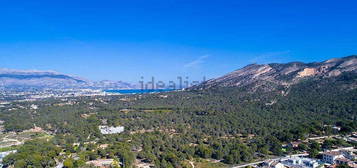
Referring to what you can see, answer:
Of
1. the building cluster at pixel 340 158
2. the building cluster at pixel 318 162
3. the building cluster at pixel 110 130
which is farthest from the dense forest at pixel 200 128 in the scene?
the building cluster at pixel 340 158

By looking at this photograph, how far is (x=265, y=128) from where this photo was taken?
5203 centimetres

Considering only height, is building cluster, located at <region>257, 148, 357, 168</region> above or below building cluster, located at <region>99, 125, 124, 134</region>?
below

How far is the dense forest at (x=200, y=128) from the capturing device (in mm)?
37125

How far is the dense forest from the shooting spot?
37.1 meters

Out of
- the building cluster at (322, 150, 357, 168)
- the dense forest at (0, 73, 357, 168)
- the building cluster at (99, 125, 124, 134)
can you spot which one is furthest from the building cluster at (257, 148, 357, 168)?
the building cluster at (99, 125, 124, 134)

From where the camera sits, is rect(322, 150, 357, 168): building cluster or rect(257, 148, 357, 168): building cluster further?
rect(322, 150, 357, 168): building cluster

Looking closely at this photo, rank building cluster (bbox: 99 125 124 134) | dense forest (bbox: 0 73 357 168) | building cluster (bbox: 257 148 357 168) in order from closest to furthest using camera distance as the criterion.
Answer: building cluster (bbox: 257 148 357 168) < dense forest (bbox: 0 73 357 168) < building cluster (bbox: 99 125 124 134)

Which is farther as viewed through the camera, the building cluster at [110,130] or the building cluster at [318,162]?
the building cluster at [110,130]

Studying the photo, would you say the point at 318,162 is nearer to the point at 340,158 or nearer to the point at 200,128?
the point at 340,158

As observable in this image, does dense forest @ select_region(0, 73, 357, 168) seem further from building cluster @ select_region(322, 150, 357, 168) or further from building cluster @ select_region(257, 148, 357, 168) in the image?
building cluster @ select_region(322, 150, 357, 168)

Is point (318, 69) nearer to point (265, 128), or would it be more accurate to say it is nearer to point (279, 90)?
point (279, 90)

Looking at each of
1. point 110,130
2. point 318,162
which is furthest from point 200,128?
point 318,162

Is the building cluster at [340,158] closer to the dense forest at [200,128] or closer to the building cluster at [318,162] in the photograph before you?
the building cluster at [318,162]

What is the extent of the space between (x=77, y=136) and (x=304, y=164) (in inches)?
1520
